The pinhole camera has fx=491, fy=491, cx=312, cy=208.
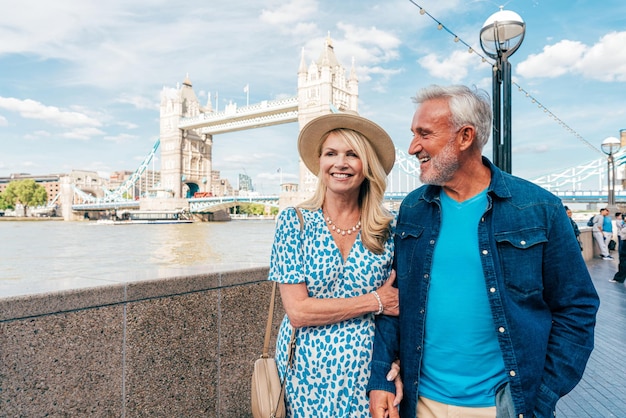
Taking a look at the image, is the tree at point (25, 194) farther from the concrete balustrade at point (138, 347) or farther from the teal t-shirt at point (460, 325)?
the teal t-shirt at point (460, 325)

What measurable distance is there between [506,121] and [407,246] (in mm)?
2247

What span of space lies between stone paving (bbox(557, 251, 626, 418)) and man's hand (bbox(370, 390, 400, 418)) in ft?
5.22

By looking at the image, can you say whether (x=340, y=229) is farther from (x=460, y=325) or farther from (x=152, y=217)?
(x=152, y=217)

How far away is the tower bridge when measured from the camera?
34.8 metres

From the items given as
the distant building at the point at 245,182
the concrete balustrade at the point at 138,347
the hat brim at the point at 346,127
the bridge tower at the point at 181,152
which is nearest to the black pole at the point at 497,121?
the concrete balustrade at the point at 138,347

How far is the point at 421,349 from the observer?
1.05 meters

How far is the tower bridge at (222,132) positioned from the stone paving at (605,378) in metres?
21.6

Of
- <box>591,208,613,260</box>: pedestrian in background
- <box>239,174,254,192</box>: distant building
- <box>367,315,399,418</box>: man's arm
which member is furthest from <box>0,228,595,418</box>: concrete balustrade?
<box>239,174,254,192</box>: distant building

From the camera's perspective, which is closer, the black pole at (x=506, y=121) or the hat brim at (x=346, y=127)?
the hat brim at (x=346, y=127)

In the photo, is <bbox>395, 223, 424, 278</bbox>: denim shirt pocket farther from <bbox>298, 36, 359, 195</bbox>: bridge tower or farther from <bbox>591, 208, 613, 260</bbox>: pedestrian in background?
<bbox>298, 36, 359, 195</bbox>: bridge tower

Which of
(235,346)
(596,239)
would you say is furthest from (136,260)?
(235,346)

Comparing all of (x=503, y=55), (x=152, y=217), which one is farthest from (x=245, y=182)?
(x=503, y=55)

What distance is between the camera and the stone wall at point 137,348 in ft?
4.19

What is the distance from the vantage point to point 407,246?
1.11m
